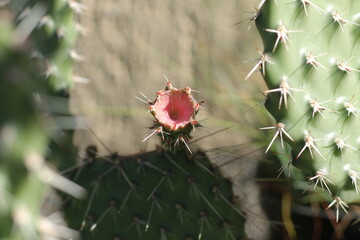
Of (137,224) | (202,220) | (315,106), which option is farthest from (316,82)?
(137,224)

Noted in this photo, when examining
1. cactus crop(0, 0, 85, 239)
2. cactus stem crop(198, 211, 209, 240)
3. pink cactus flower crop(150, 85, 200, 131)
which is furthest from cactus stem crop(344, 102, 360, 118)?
cactus crop(0, 0, 85, 239)

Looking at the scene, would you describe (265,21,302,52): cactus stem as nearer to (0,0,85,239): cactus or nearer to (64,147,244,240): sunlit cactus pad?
(64,147,244,240): sunlit cactus pad

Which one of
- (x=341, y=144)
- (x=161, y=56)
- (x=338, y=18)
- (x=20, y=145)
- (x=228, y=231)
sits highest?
(x=20, y=145)

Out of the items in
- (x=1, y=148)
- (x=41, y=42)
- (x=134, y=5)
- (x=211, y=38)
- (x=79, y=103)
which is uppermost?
(x=1, y=148)

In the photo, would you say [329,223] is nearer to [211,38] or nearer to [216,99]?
[216,99]

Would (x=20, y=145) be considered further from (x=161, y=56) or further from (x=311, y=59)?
(x=161, y=56)

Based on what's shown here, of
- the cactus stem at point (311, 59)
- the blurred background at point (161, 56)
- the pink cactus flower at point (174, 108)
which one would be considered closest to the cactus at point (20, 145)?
the pink cactus flower at point (174, 108)

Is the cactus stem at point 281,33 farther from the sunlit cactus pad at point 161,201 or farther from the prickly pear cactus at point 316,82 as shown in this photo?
the sunlit cactus pad at point 161,201

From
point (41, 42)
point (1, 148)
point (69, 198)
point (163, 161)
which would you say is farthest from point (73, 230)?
point (1, 148)
